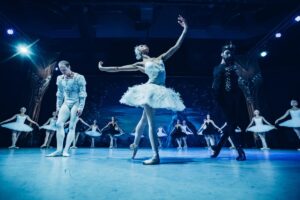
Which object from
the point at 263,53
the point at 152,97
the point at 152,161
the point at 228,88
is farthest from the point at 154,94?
the point at 263,53

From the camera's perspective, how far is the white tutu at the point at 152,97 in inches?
106

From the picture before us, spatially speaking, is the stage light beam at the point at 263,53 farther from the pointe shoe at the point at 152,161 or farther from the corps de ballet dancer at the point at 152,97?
the pointe shoe at the point at 152,161

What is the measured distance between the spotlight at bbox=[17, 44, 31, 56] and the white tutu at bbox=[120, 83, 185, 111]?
8.88 metres

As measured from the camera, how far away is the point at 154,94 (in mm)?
A: 2748

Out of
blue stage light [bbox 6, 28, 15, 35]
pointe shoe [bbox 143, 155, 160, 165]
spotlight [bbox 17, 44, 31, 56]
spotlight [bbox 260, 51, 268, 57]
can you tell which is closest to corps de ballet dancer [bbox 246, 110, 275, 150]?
spotlight [bbox 260, 51, 268, 57]

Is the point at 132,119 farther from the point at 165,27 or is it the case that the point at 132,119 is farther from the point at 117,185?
the point at 117,185

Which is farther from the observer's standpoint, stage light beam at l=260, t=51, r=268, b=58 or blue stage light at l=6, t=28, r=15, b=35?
stage light beam at l=260, t=51, r=268, b=58

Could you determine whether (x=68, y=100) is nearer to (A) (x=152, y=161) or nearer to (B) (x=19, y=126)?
(A) (x=152, y=161)

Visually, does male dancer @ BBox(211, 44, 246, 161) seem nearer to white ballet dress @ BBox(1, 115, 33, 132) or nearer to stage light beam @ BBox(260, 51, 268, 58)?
white ballet dress @ BBox(1, 115, 33, 132)

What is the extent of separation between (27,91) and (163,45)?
727 cm

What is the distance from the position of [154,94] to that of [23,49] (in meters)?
9.35

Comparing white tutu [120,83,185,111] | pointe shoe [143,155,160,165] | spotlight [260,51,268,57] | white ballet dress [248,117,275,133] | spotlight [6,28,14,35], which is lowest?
pointe shoe [143,155,160,165]

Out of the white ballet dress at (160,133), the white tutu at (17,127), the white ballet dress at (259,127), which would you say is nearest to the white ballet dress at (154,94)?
the white ballet dress at (259,127)

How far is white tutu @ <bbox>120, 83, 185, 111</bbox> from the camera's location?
2695 mm
